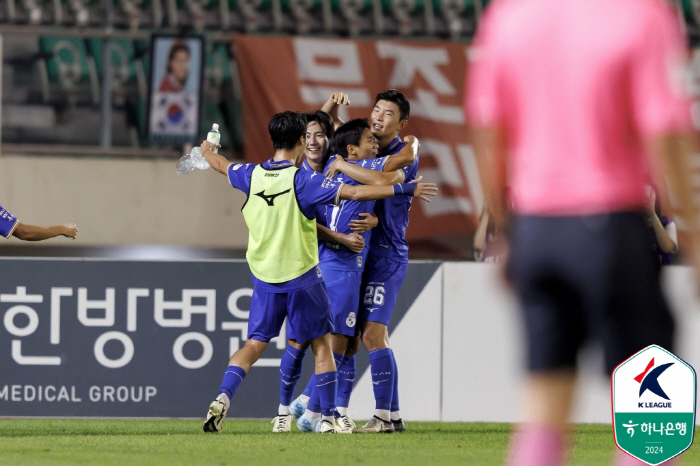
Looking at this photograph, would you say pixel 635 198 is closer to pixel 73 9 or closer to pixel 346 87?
pixel 346 87

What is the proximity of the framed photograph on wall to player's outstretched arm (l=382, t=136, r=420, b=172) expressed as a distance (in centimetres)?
579

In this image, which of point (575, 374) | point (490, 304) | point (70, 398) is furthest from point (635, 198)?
point (70, 398)

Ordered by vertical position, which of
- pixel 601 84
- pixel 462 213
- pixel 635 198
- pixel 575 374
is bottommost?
pixel 462 213

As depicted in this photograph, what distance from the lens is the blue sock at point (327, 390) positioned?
6.22 metres

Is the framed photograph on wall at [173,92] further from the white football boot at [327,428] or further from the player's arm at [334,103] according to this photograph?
the white football boot at [327,428]

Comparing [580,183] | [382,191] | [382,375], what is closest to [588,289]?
[580,183]

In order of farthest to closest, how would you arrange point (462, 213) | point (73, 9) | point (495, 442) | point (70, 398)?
point (73, 9) → point (462, 213) → point (70, 398) → point (495, 442)

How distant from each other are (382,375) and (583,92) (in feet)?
14.6

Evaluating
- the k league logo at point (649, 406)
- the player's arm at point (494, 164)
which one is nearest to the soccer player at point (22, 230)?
the k league logo at point (649, 406)

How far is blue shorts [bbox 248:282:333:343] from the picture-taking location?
6.15 m

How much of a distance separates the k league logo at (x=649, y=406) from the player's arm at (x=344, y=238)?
2.90 metres

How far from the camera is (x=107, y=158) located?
487 inches

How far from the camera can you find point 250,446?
557cm

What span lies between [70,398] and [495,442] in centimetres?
284
